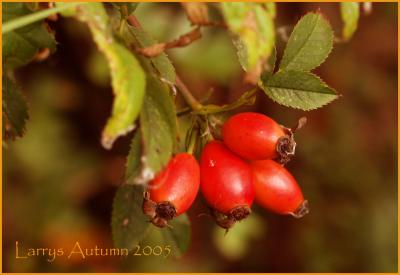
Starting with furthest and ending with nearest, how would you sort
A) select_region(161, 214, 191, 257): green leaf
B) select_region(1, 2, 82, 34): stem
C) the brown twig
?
select_region(161, 214, 191, 257): green leaf < select_region(1, 2, 82, 34): stem < the brown twig

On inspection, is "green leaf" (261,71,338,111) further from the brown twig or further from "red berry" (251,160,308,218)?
the brown twig

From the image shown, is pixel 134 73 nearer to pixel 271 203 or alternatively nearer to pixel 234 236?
pixel 271 203

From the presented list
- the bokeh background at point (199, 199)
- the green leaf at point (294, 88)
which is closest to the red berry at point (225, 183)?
the green leaf at point (294, 88)

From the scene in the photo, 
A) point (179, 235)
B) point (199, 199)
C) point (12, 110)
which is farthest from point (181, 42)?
point (199, 199)

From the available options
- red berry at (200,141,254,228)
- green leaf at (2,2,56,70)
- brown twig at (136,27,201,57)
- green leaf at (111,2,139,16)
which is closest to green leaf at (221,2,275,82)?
brown twig at (136,27,201,57)

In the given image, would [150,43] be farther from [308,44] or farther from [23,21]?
[308,44]

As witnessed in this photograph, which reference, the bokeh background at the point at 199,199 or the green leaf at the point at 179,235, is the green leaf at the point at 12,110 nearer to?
the green leaf at the point at 179,235

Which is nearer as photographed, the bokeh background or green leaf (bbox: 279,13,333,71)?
green leaf (bbox: 279,13,333,71)
